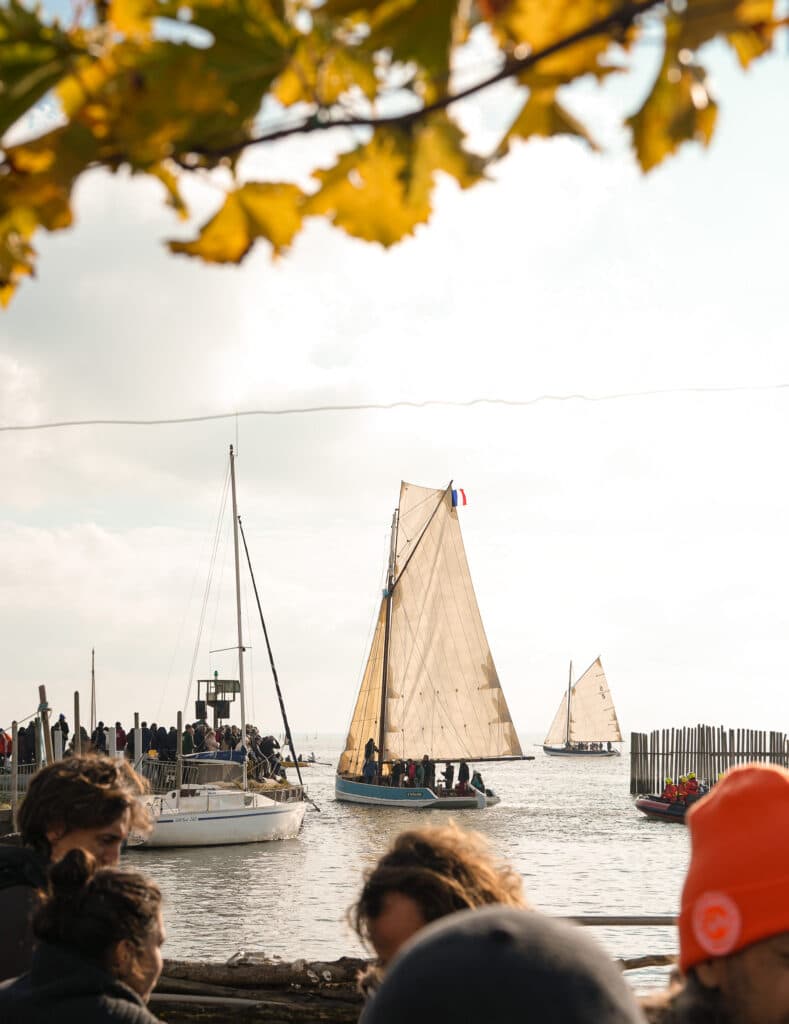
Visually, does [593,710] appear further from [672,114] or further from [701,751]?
[672,114]

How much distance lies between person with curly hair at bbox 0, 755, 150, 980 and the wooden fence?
1914 inches

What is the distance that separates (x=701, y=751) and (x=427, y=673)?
12744 millimetres

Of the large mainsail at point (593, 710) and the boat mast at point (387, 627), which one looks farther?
the large mainsail at point (593, 710)

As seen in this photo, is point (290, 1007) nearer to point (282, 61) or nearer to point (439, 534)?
point (282, 61)

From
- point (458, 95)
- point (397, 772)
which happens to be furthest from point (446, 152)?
point (397, 772)

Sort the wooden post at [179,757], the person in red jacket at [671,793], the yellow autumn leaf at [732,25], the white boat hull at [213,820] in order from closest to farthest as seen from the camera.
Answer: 1. the yellow autumn leaf at [732,25]
2. the wooden post at [179,757]
3. the white boat hull at [213,820]
4. the person in red jacket at [671,793]

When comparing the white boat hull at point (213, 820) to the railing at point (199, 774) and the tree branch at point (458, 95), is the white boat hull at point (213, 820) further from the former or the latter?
the tree branch at point (458, 95)

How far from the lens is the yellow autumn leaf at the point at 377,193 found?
104 centimetres

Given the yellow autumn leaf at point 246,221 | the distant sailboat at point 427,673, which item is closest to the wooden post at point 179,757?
the distant sailboat at point 427,673

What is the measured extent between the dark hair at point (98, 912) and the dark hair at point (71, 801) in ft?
1.33

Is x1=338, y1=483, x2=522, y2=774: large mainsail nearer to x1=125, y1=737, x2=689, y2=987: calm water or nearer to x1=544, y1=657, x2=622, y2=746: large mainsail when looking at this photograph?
x1=125, y1=737, x2=689, y2=987: calm water

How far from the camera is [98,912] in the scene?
246 cm

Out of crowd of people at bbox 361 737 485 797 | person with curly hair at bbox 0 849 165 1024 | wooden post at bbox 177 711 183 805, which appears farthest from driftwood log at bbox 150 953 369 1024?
crowd of people at bbox 361 737 485 797

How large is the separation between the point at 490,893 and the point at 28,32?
6.05ft
